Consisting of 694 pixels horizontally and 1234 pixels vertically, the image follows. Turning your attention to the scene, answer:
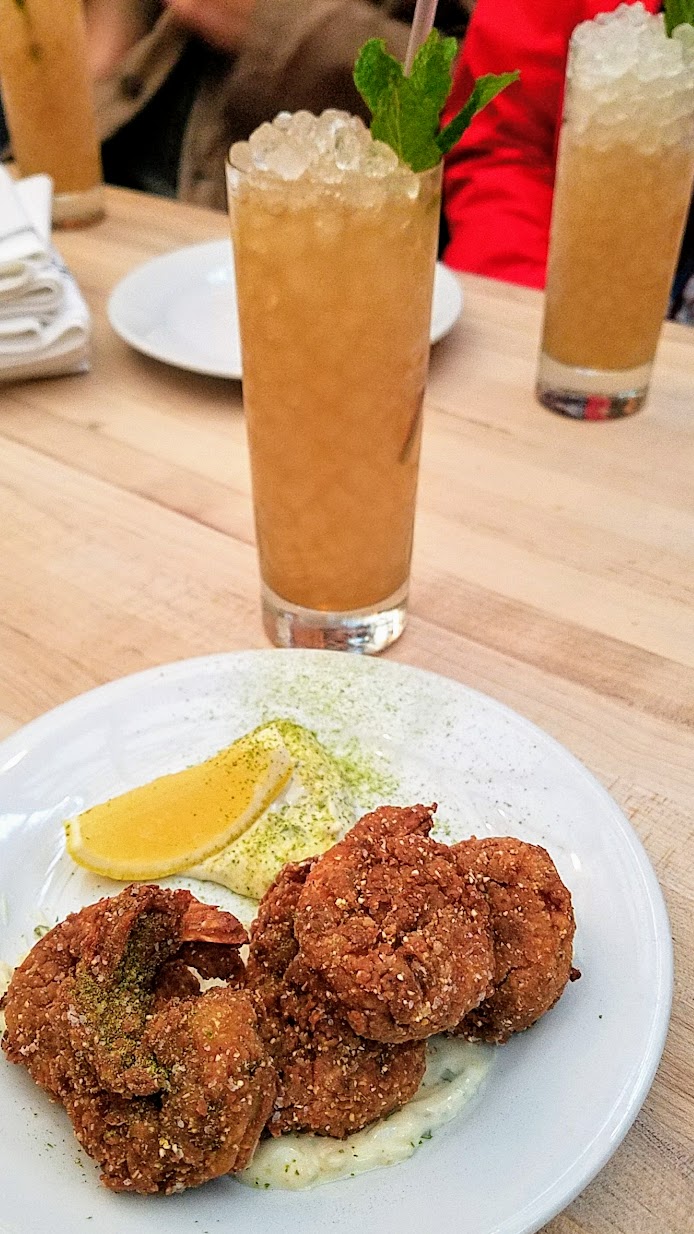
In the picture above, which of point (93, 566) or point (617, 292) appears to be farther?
point (617, 292)

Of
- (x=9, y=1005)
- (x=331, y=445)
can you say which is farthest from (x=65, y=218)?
(x=9, y=1005)

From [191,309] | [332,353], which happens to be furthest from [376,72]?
[191,309]

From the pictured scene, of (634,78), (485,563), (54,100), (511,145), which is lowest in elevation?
(485,563)

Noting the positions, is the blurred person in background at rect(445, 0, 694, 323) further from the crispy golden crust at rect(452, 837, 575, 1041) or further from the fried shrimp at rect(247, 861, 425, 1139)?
the fried shrimp at rect(247, 861, 425, 1139)

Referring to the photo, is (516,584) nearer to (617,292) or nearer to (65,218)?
(617,292)

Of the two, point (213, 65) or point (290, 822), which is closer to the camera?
point (290, 822)

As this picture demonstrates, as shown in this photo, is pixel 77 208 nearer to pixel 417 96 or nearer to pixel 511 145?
pixel 511 145
